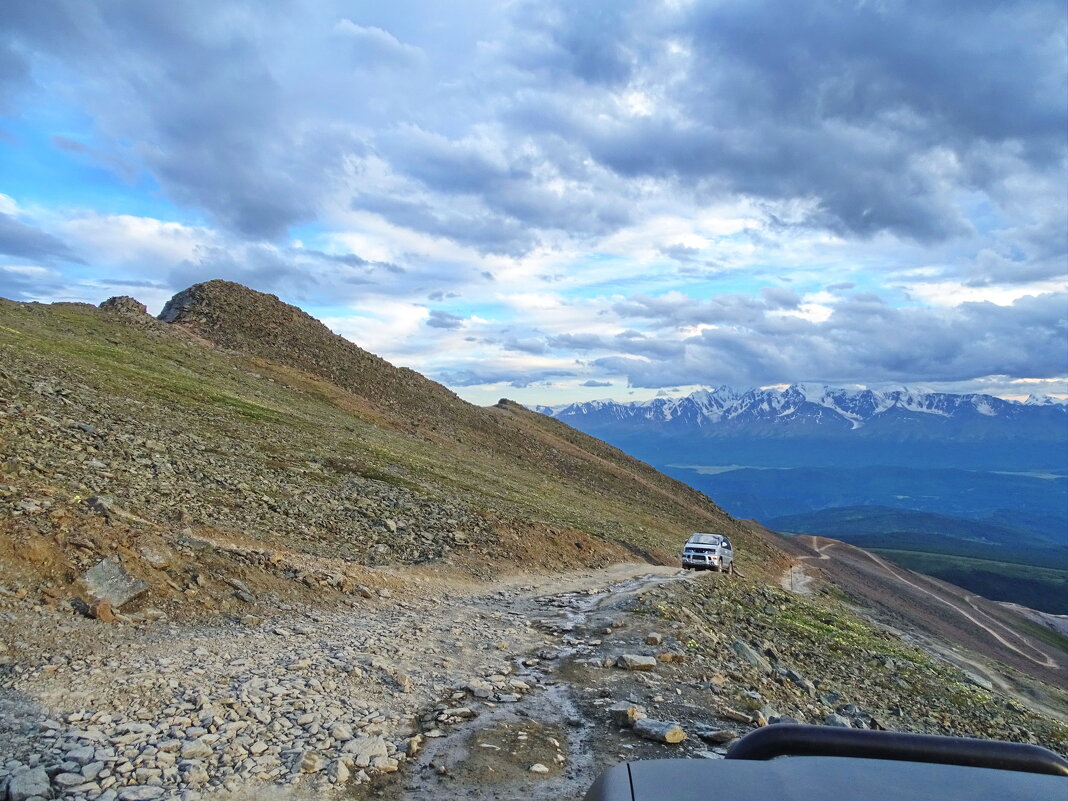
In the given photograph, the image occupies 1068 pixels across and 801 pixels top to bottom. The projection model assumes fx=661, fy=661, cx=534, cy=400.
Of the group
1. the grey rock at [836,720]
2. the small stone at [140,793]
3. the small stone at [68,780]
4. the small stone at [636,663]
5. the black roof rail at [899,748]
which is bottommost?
the grey rock at [836,720]

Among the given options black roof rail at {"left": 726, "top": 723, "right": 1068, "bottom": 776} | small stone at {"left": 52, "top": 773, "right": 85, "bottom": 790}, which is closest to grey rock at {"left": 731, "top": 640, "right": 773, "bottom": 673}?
black roof rail at {"left": 726, "top": 723, "right": 1068, "bottom": 776}

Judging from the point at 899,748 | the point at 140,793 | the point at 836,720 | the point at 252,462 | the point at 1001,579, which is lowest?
the point at 1001,579

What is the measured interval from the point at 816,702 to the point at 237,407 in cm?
3196

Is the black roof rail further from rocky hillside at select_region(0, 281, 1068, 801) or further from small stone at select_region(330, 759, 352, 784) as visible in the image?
small stone at select_region(330, 759, 352, 784)

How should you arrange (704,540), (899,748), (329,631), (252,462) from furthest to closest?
(704,540)
(252,462)
(329,631)
(899,748)

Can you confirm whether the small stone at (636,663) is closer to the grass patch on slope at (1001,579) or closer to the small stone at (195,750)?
the small stone at (195,750)

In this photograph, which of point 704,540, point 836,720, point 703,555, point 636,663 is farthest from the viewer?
point 704,540

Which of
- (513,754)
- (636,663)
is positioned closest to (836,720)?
(636,663)

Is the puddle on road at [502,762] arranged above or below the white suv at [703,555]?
below

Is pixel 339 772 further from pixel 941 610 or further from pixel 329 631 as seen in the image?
pixel 941 610

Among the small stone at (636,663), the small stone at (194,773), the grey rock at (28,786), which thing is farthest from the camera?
the small stone at (636,663)

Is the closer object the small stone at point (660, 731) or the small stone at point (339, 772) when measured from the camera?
the small stone at point (339, 772)

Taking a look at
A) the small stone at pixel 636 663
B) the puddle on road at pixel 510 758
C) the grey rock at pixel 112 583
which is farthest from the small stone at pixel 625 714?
the grey rock at pixel 112 583

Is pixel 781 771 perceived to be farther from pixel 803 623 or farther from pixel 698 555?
pixel 698 555
